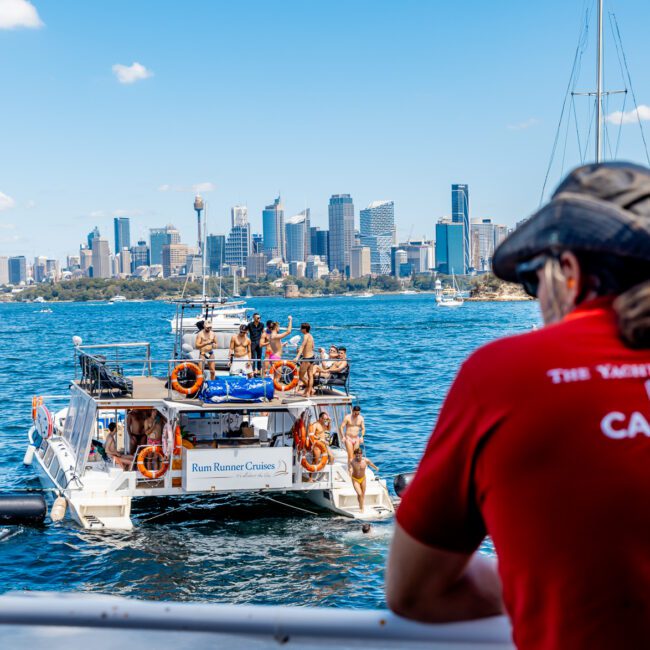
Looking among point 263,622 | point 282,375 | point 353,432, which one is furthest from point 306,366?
point 263,622

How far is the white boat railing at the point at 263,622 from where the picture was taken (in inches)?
80.8

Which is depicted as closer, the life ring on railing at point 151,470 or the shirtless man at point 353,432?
the life ring on railing at point 151,470

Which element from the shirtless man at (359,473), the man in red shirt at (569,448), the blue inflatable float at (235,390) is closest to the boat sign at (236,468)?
the blue inflatable float at (235,390)

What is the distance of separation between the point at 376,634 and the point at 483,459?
0.66m

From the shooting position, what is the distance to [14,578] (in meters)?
16.0

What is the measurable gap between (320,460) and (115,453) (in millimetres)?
4320

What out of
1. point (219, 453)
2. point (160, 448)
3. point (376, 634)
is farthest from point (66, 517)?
point (376, 634)

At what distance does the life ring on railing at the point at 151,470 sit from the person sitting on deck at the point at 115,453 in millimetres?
404

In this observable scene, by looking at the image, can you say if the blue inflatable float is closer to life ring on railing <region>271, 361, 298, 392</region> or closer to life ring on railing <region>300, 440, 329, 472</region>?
life ring on railing <region>271, 361, 298, 392</region>

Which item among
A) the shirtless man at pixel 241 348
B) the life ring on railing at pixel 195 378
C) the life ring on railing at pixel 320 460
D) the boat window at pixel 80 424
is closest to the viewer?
the life ring on railing at pixel 195 378

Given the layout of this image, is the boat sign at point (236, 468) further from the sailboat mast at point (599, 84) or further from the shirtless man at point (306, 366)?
the sailboat mast at point (599, 84)

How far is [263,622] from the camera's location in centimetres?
210

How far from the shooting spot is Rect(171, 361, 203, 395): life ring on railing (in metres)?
17.8

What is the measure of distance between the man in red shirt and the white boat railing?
406 millimetres
